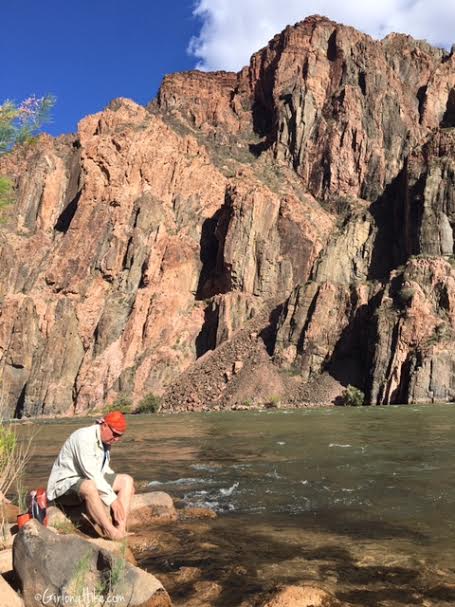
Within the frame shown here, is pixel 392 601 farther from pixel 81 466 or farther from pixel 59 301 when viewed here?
pixel 59 301

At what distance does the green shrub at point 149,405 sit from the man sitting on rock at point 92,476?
69.8 m

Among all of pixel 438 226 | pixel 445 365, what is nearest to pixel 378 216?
pixel 438 226

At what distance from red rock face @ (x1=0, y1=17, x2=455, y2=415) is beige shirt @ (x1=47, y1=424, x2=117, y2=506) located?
6104 cm

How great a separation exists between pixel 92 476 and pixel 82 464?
0.78ft

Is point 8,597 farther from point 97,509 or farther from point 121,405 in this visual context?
point 121,405

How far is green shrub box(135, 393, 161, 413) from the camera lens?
7694 cm

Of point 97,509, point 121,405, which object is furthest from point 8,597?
point 121,405

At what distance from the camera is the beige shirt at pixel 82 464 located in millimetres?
8242

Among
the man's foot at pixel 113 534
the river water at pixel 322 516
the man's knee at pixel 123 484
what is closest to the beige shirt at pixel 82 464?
the man's knee at pixel 123 484

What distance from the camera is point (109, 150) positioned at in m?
104

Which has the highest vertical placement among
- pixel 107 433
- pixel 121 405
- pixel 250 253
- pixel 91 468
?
pixel 250 253

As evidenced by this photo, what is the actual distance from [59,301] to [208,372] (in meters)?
29.9

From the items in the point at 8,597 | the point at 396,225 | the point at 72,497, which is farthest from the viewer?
the point at 396,225

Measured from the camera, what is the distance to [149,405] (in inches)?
3034
